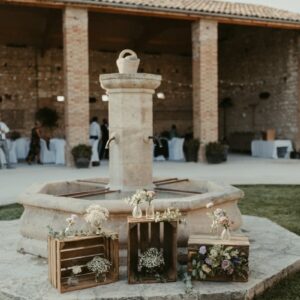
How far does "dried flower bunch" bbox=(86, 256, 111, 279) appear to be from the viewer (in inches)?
146

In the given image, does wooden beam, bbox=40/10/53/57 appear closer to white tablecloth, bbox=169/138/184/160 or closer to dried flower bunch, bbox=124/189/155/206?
white tablecloth, bbox=169/138/184/160

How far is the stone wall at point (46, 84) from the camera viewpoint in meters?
17.9

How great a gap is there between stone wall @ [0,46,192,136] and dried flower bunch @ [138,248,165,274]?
1502 centimetres

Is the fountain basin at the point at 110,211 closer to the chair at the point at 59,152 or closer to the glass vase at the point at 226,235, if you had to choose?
the glass vase at the point at 226,235

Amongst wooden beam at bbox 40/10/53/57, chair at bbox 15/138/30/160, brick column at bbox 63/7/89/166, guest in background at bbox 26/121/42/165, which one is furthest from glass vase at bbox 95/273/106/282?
wooden beam at bbox 40/10/53/57

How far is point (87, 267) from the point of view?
3781mm

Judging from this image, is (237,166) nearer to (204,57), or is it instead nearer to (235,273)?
(204,57)

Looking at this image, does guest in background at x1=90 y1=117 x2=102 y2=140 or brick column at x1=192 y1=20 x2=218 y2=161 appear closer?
brick column at x1=192 y1=20 x2=218 y2=161

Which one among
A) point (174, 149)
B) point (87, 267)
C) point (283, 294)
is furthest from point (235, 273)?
point (174, 149)

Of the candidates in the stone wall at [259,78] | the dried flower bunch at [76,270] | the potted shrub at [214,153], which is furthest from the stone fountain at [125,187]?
the stone wall at [259,78]

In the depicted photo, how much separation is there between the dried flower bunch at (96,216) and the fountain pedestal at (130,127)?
125 centimetres

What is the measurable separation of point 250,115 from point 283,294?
51.1ft

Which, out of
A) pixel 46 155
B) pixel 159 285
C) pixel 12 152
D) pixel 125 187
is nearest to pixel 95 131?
pixel 46 155

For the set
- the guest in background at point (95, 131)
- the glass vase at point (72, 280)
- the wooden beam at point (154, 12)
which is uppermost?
the wooden beam at point (154, 12)
